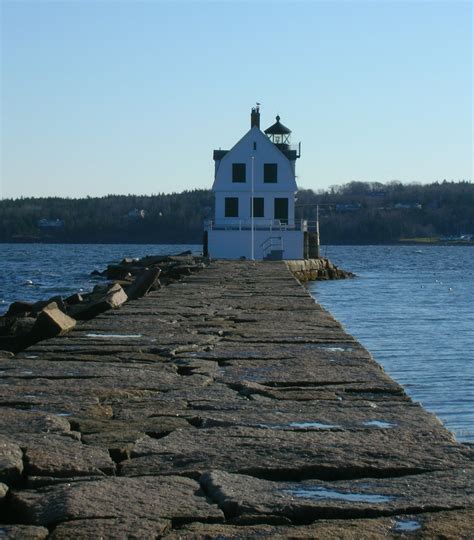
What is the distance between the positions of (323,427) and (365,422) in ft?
0.76

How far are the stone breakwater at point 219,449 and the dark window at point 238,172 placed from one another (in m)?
39.1

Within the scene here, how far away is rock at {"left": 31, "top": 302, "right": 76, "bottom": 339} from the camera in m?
8.34

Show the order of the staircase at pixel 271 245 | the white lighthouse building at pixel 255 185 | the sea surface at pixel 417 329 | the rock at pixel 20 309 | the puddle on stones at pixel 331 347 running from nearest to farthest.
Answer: the puddle on stones at pixel 331 347, the sea surface at pixel 417 329, the rock at pixel 20 309, the staircase at pixel 271 245, the white lighthouse building at pixel 255 185

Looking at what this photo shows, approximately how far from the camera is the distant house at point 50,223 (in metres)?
160

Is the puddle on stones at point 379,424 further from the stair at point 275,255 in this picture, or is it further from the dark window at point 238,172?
the dark window at point 238,172

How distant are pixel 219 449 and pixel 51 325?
442 cm

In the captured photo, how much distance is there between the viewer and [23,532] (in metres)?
3.16

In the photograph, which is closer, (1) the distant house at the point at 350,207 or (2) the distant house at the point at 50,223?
(1) the distant house at the point at 350,207

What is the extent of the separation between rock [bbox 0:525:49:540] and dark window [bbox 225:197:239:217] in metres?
Result: 43.0

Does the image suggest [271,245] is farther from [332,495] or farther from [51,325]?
[332,495]

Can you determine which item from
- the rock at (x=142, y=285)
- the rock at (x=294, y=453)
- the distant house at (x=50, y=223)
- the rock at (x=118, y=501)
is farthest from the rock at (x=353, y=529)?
the distant house at (x=50, y=223)

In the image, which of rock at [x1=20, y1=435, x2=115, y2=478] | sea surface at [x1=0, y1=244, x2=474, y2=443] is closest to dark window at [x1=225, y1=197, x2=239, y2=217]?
sea surface at [x1=0, y1=244, x2=474, y2=443]

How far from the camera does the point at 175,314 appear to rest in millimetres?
10273

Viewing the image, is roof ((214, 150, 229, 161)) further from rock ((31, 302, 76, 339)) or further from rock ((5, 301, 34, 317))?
rock ((31, 302, 76, 339))
